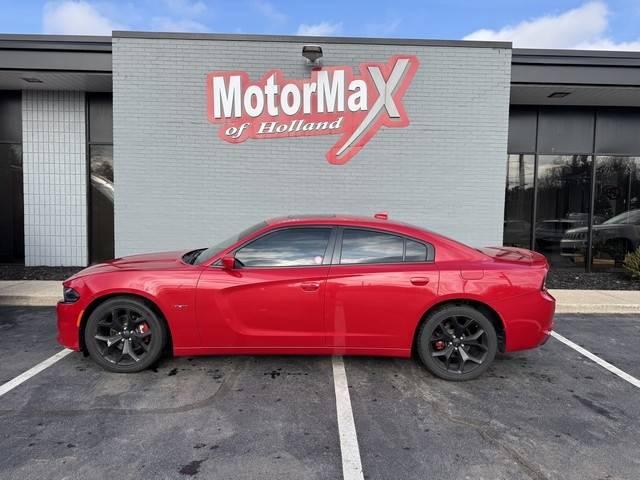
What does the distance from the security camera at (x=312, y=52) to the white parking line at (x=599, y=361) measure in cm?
567

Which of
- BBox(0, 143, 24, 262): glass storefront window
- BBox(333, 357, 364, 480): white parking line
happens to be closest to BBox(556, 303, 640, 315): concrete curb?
BBox(333, 357, 364, 480): white parking line

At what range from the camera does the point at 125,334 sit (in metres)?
4.07

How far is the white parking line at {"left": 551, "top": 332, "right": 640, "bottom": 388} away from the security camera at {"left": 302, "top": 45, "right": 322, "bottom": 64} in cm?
567

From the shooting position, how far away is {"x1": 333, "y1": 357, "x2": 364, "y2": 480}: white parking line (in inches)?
107

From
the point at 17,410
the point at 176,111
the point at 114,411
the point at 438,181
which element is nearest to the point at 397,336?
the point at 114,411

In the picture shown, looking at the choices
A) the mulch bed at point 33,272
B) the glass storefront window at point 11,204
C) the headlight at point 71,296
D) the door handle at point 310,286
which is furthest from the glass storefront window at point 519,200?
the glass storefront window at point 11,204

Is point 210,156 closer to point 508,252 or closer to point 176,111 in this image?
point 176,111

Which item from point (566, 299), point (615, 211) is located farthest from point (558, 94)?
point (566, 299)

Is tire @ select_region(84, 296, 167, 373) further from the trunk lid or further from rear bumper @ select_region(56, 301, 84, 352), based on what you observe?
the trunk lid

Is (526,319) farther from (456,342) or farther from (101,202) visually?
(101,202)

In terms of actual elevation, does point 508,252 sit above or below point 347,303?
above

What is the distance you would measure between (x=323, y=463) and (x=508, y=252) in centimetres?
299

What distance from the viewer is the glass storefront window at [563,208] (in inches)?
391

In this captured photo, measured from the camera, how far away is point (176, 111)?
26.2 feet
